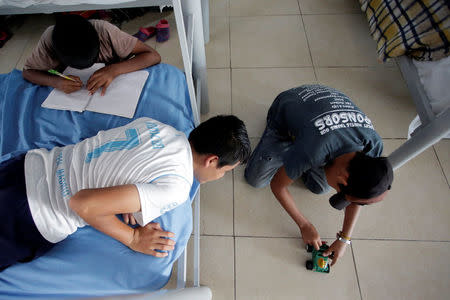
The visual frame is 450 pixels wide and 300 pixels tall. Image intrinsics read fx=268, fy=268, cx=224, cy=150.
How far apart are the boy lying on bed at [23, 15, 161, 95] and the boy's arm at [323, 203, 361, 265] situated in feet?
3.60

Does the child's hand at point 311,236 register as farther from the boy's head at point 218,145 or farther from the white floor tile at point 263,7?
the white floor tile at point 263,7

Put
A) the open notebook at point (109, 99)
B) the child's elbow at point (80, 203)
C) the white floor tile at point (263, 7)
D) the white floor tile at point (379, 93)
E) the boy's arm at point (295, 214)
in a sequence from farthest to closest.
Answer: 1. the white floor tile at point (263, 7)
2. the white floor tile at point (379, 93)
3. the boy's arm at point (295, 214)
4. the open notebook at point (109, 99)
5. the child's elbow at point (80, 203)

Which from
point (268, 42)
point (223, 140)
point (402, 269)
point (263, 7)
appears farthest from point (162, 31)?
point (402, 269)

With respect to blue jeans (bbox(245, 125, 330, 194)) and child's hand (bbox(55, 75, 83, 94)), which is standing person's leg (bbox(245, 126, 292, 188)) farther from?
child's hand (bbox(55, 75, 83, 94))

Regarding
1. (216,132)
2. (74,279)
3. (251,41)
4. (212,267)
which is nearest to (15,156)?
(74,279)

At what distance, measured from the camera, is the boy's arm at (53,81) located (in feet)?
3.62

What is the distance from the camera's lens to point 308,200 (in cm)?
141

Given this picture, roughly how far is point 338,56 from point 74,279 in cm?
203

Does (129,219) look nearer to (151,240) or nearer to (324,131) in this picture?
(151,240)

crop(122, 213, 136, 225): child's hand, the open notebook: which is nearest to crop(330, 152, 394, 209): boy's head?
crop(122, 213, 136, 225): child's hand

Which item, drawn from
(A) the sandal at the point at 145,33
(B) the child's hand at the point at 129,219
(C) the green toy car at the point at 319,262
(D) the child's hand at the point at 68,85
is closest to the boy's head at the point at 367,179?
(C) the green toy car at the point at 319,262

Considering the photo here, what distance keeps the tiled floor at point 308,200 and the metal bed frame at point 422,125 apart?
17.6 inches

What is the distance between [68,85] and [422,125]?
1.41 m

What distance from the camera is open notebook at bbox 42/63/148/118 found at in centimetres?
108
